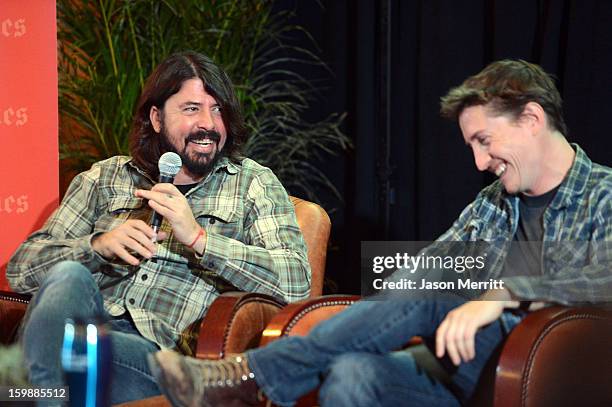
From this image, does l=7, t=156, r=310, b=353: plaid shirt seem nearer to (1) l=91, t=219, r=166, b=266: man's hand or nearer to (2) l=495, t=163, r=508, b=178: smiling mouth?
(1) l=91, t=219, r=166, b=266: man's hand

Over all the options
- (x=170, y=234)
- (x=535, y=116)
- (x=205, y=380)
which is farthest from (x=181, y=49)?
(x=205, y=380)

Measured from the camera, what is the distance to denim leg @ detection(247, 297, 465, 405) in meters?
2.00

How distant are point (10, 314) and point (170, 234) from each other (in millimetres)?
487

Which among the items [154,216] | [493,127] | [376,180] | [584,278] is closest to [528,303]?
[584,278]

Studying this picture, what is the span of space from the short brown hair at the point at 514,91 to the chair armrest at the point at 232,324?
2.40ft

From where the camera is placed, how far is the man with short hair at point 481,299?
195 centimetres

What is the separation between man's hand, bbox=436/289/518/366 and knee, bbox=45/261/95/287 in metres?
0.89

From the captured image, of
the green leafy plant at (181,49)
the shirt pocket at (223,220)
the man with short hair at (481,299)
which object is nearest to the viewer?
the man with short hair at (481,299)

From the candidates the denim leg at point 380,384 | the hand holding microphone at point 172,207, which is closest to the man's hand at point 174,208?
the hand holding microphone at point 172,207

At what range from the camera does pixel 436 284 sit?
7.42 feet

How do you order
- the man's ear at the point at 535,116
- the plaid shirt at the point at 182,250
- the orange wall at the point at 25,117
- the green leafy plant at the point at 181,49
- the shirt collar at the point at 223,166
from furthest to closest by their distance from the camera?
1. the green leafy plant at the point at 181,49
2. the orange wall at the point at 25,117
3. the shirt collar at the point at 223,166
4. the plaid shirt at the point at 182,250
5. the man's ear at the point at 535,116

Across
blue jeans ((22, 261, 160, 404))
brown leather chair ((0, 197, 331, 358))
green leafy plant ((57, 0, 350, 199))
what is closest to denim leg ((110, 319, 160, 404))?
blue jeans ((22, 261, 160, 404))

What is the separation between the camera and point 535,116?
218 centimetres

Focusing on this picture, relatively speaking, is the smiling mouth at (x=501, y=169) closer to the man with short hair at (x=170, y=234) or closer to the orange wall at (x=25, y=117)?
the man with short hair at (x=170, y=234)
